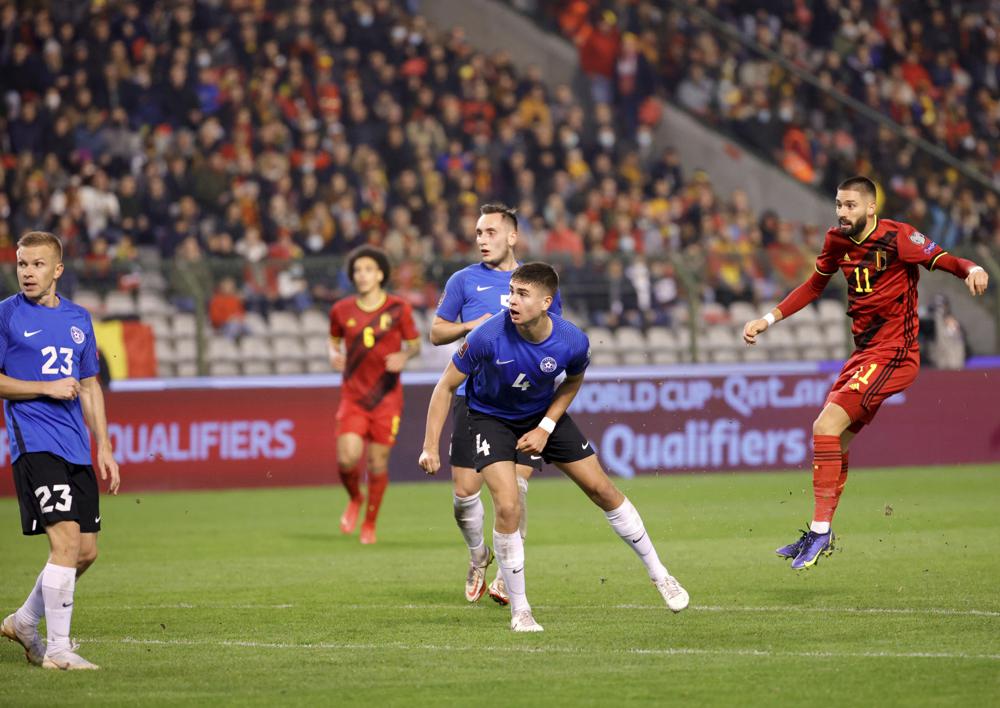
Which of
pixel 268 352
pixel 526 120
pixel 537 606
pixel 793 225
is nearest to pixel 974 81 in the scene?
pixel 793 225

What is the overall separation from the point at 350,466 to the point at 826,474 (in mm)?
5435

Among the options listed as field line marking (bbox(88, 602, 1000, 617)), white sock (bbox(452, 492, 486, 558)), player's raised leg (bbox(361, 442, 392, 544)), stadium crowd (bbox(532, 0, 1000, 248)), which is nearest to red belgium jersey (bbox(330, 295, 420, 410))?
player's raised leg (bbox(361, 442, 392, 544))

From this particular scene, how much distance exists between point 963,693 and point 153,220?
638 inches

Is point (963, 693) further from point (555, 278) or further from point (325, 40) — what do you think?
point (325, 40)

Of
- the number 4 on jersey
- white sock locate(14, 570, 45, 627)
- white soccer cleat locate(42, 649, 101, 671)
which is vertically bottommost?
white soccer cleat locate(42, 649, 101, 671)

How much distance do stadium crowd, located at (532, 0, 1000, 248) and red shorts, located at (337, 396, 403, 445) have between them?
12622 millimetres

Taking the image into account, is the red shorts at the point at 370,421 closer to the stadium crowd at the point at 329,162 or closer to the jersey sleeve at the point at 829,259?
the jersey sleeve at the point at 829,259

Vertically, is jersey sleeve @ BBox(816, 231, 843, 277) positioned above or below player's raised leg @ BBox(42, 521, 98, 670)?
above

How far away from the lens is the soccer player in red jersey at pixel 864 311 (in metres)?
9.98

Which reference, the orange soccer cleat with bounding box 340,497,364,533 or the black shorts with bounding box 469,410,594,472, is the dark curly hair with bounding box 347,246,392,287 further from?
the black shorts with bounding box 469,410,594,472

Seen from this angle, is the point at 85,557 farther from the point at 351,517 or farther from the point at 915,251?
the point at 351,517

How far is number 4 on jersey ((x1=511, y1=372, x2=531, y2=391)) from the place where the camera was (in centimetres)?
880

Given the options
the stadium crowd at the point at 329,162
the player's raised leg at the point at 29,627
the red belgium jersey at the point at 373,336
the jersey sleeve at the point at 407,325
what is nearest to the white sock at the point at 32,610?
the player's raised leg at the point at 29,627

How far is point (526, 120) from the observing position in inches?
994
